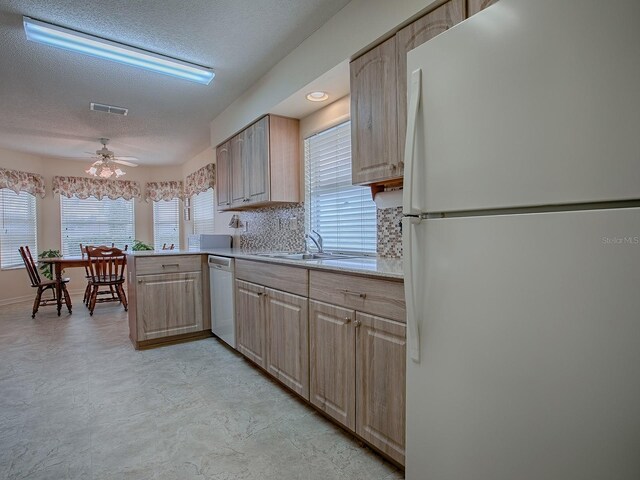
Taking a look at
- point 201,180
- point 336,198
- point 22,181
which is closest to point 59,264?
point 22,181

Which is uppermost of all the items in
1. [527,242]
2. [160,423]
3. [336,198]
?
[336,198]

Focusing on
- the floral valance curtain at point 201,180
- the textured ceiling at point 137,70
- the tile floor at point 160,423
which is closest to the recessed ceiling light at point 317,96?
the textured ceiling at point 137,70

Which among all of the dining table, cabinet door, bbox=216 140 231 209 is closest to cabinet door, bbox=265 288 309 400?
cabinet door, bbox=216 140 231 209

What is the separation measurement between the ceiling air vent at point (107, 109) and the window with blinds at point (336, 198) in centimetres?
216

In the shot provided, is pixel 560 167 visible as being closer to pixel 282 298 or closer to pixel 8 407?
pixel 282 298

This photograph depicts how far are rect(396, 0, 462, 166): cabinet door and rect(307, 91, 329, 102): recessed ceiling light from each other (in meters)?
0.93

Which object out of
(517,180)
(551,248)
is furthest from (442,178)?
(551,248)

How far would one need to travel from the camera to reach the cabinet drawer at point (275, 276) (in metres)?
2.06

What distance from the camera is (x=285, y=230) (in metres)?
3.46

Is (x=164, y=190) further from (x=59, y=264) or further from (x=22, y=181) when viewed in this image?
(x=59, y=264)

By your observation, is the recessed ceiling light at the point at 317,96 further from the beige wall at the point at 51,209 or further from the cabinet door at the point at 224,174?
the beige wall at the point at 51,209

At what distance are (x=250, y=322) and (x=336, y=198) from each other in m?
1.18

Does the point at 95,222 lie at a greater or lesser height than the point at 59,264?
greater

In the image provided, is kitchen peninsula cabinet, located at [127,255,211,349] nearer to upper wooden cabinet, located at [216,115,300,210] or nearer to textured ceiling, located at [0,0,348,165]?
upper wooden cabinet, located at [216,115,300,210]
